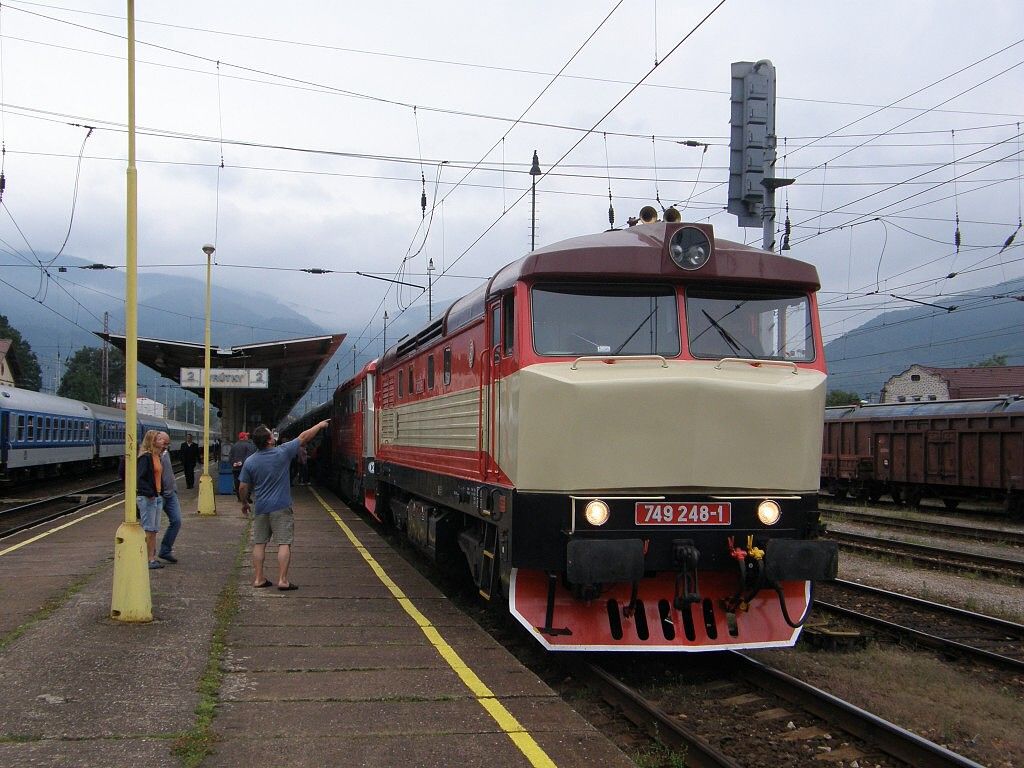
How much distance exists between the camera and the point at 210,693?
5777mm

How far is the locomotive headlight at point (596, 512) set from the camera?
663cm

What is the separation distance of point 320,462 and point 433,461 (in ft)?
79.2

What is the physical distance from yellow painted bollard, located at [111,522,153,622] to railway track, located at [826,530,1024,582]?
10.9 meters

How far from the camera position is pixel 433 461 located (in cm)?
1037

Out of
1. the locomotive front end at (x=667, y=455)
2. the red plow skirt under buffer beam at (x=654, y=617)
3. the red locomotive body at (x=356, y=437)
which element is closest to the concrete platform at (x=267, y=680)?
the red plow skirt under buffer beam at (x=654, y=617)

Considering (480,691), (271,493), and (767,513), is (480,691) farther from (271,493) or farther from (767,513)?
(271,493)

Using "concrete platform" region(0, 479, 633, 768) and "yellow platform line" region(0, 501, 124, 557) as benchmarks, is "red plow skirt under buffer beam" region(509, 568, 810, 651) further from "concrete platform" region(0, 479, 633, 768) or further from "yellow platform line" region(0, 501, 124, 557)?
"yellow platform line" region(0, 501, 124, 557)

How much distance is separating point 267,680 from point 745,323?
439 cm

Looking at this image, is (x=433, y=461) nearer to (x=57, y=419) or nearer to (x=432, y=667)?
(x=432, y=667)

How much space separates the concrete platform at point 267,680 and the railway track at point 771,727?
687 mm

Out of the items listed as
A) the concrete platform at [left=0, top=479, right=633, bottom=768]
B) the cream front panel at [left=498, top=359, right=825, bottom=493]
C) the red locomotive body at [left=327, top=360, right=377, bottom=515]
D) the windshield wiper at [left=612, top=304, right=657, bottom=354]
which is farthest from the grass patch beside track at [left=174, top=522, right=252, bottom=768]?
the red locomotive body at [left=327, top=360, right=377, bottom=515]

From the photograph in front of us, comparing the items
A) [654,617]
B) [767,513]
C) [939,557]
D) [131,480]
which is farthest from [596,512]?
[939,557]

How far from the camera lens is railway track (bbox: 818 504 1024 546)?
1788 cm

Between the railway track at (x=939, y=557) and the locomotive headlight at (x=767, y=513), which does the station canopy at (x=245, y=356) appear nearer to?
the railway track at (x=939, y=557)
